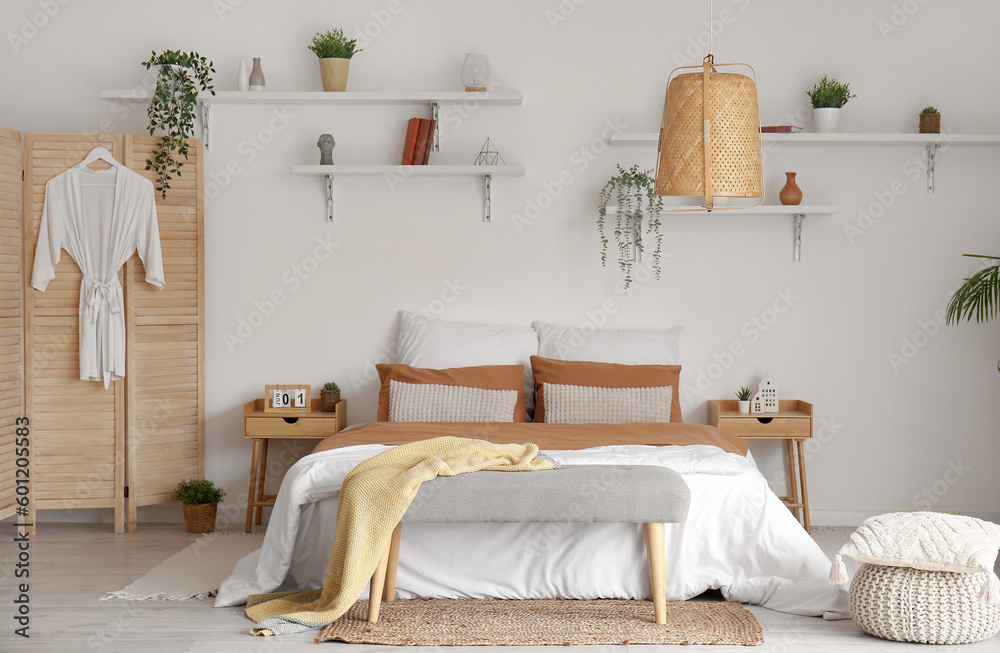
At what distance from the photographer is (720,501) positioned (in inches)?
123

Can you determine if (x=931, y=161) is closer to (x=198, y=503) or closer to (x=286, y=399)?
(x=286, y=399)

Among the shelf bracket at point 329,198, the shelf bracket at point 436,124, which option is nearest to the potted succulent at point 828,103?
the shelf bracket at point 436,124

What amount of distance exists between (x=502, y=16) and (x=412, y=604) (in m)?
3.03

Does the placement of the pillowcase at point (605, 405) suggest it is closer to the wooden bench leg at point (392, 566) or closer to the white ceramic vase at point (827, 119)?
the wooden bench leg at point (392, 566)

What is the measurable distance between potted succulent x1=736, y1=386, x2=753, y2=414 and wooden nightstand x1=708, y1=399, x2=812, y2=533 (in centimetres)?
4

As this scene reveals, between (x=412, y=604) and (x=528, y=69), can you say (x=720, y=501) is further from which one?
(x=528, y=69)

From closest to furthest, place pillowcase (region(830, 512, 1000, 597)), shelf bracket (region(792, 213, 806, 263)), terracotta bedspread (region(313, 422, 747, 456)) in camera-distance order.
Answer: pillowcase (region(830, 512, 1000, 597)) < terracotta bedspread (region(313, 422, 747, 456)) < shelf bracket (region(792, 213, 806, 263))

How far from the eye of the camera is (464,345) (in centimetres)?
442

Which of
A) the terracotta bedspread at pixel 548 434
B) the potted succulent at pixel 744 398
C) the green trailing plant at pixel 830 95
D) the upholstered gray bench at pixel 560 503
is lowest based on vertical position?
the upholstered gray bench at pixel 560 503

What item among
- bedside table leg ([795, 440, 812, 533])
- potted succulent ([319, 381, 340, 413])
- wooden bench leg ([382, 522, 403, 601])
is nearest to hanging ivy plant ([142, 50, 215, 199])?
potted succulent ([319, 381, 340, 413])

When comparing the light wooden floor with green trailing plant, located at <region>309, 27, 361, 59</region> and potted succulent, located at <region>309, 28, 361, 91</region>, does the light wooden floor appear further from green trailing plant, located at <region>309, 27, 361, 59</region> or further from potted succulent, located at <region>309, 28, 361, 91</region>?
green trailing plant, located at <region>309, 27, 361, 59</region>

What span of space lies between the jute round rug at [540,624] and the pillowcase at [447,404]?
1104 millimetres

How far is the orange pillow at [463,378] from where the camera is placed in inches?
165

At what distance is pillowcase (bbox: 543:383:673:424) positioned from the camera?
4.08m
